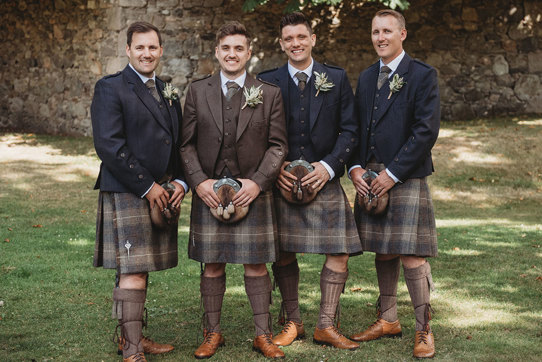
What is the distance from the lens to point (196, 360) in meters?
3.90

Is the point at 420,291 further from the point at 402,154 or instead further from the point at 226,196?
the point at 226,196

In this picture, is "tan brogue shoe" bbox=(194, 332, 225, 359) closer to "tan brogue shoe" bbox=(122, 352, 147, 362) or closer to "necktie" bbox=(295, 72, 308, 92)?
"tan brogue shoe" bbox=(122, 352, 147, 362)

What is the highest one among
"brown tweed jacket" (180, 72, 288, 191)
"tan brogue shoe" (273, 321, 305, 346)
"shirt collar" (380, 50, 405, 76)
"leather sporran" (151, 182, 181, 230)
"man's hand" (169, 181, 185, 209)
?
"shirt collar" (380, 50, 405, 76)

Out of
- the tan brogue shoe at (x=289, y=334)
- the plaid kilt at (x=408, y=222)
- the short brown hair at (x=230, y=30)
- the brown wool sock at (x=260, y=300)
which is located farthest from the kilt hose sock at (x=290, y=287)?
the short brown hair at (x=230, y=30)

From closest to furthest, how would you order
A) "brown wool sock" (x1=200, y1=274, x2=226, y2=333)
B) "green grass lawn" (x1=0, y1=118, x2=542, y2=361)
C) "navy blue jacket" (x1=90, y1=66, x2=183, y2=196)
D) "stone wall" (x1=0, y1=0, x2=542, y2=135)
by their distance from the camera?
"navy blue jacket" (x1=90, y1=66, x2=183, y2=196) → "brown wool sock" (x1=200, y1=274, x2=226, y2=333) → "green grass lawn" (x1=0, y1=118, x2=542, y2=361) → "stone wall" (x1=0, y1=0, x2=542, y2=135)

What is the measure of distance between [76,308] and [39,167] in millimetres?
6467

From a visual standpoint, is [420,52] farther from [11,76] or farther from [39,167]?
[11,76]

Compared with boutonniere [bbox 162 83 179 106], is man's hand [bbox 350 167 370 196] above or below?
below


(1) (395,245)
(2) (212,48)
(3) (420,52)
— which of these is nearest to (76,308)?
(1) (395,245)

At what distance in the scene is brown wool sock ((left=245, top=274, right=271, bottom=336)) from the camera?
3973 millimetres

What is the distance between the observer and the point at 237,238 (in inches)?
154

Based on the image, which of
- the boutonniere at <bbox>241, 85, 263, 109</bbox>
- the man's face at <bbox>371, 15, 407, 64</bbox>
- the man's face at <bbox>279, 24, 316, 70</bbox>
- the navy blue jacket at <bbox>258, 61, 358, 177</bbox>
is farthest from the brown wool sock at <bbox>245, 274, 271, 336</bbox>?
the man's face at <bbox>371, 15, 407, 64</bbox>

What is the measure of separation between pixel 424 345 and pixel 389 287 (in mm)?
490

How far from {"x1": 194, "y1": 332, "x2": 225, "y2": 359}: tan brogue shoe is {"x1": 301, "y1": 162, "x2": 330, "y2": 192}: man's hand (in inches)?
40.8
